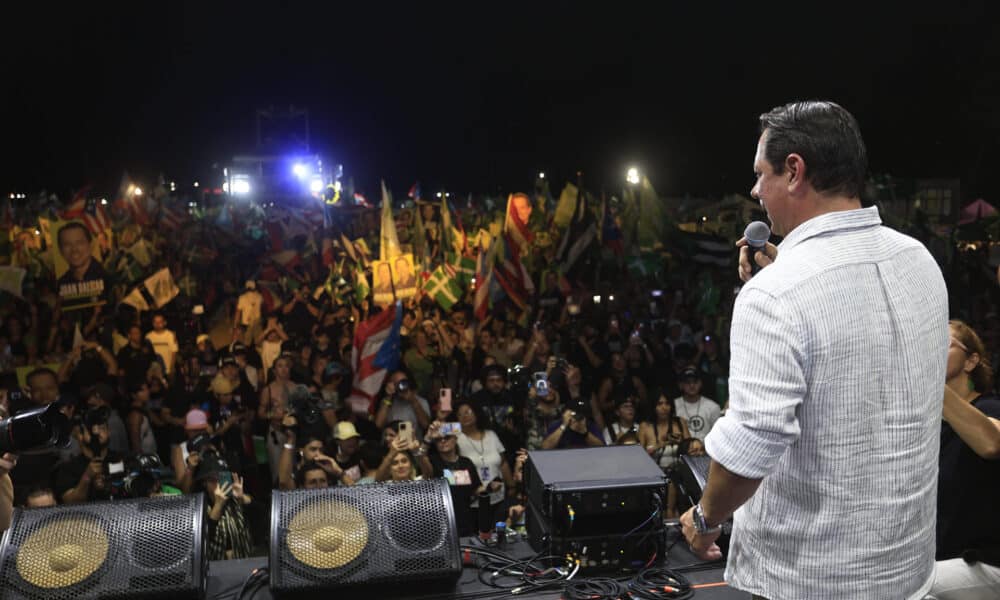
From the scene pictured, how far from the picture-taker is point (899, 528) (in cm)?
154

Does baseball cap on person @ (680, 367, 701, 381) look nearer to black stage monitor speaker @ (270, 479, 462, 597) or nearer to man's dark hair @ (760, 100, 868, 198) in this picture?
black stage monitor speaker @ (270, 479, 462, 597)

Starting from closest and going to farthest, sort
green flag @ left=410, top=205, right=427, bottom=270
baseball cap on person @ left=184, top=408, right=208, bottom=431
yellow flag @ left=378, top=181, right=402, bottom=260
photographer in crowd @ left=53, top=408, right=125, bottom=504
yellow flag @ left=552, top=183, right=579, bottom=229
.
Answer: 1. photographer in crowd @ left=53, top=408, right=125, bottom=504
2. baseball cap on person @ left=184, top=408, right=208, bottom=431
3. yellow flag @ left=378, top=181, right=402, bottom=260
4. yellow flag @ left=552, top=183, right=579, bottom=229
5. green flag @ left=410, top=205, right=427, bottom=270

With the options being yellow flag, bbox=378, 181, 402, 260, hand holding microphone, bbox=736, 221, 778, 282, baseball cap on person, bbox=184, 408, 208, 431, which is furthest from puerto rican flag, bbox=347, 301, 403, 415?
hand holding microphone, bbox=736, 221, 778, 282

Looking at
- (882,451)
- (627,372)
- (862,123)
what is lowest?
(627,372)

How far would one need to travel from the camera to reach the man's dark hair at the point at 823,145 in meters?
1.51

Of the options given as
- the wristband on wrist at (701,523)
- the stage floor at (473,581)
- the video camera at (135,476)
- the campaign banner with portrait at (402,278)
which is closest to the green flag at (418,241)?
the campaign banner with portrait at (402,278)

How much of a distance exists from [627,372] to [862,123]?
80.1ft

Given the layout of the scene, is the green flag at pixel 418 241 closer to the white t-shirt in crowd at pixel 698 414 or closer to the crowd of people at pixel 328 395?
the crowd of people at pixel 328 395

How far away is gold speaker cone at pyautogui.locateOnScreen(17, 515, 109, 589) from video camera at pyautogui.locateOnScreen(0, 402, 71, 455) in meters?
0.51

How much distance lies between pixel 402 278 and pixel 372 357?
3159 mm

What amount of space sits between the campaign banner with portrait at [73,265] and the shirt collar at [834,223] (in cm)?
920

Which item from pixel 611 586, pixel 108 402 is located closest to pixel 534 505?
pixel 611 586

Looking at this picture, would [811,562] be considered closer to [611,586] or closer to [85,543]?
[611,586]

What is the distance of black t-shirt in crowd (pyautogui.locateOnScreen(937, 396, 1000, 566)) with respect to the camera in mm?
→ 2699
